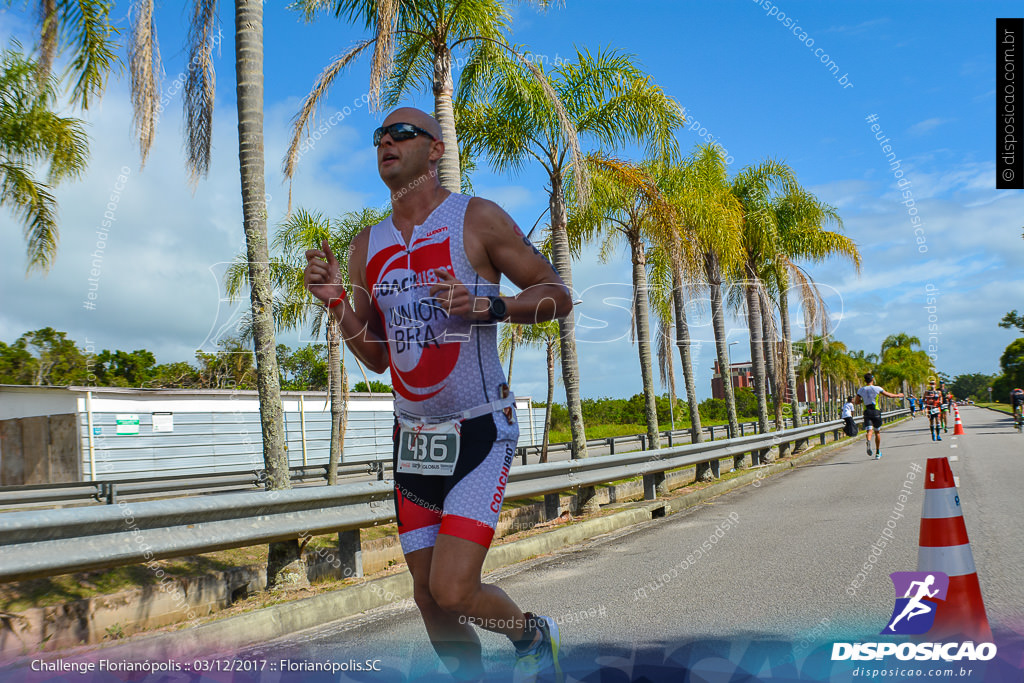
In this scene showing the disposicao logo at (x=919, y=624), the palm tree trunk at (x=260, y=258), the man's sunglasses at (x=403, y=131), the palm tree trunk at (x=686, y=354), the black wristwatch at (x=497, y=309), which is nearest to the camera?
the black wristwatch at (x=497, y=309)

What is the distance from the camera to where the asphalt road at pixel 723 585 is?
424 cm

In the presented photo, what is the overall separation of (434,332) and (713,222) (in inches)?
603

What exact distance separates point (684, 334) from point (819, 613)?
1347 cm

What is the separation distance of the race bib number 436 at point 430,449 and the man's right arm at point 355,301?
0.36 metres

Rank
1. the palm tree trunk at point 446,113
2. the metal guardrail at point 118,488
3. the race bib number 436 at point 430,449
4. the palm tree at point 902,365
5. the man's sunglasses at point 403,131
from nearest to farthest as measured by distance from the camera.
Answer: the race bib number 436 at point 430,449 < the man's sunglasses at point 403,131 < the palm tree trunk at point 446,113 < the metal guardrail at point 118,488 < the palm tree at point 902,365

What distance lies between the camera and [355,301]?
323cm

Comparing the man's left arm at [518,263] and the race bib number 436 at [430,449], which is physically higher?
the man's left arm at [518,263]

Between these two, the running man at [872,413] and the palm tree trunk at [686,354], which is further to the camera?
the running man at [872,413]

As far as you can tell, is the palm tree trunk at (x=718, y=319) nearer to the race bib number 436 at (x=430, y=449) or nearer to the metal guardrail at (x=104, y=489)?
the metal guardrail at (x=104, y=489)

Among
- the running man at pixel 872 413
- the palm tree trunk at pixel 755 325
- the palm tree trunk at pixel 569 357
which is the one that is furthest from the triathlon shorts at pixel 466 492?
the palm tree trunk at pixel 755 325

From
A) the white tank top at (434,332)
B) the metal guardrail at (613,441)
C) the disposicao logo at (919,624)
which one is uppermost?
the white tank top at (434,332)

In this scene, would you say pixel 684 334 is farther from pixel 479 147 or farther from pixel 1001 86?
pixel 1001 86

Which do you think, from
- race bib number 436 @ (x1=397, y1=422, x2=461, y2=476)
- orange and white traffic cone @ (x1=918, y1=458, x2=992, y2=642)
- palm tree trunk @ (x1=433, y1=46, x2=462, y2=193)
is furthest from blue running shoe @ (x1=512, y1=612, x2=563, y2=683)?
palm tree trunk @ (x1=433, y1=46, x2=462, y2=193)

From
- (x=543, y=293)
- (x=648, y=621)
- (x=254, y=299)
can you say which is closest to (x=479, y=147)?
(x=254, y=299)
